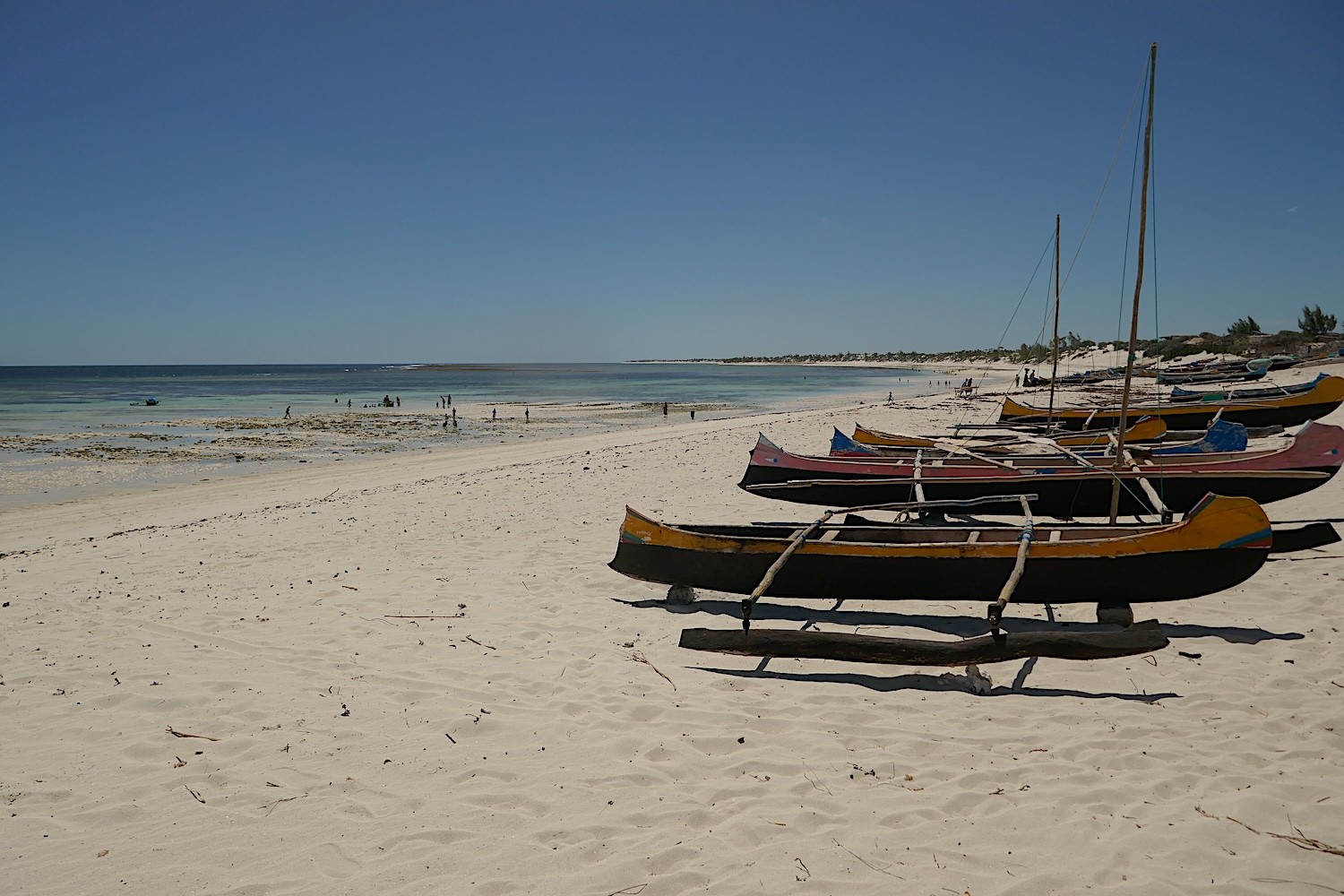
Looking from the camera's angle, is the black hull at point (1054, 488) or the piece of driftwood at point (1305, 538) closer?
the piece of driftwood at point (1305, 538)

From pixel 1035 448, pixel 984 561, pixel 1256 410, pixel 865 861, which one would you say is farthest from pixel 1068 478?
pixel 1256 410

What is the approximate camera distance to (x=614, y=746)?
420 centimetres

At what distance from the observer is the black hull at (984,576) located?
17.3 feet

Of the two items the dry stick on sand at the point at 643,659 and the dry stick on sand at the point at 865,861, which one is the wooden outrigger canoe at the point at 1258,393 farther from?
the dry stick on sand at the point at 865,861

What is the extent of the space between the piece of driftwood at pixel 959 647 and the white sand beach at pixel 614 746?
255 millimetres

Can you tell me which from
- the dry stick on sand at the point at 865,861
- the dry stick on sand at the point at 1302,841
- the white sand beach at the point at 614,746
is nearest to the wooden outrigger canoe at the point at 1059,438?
the white sand beach at the point at 614,746

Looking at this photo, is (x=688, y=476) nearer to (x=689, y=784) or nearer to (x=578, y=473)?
(x=578, y=473)

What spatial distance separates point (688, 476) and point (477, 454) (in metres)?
10.1

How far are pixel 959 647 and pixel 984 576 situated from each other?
0.97 meters

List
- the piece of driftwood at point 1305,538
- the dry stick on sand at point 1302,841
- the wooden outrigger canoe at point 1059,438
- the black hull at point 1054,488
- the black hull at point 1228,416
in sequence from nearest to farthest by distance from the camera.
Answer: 1. the dry stick on sand at point 1302,841
2. the piece of driftwood at point 1305,538
3. the black hull at point 1054,488
4. the wooden outrigger canoe at point 1059,438
5. the black hull at point 1228,416

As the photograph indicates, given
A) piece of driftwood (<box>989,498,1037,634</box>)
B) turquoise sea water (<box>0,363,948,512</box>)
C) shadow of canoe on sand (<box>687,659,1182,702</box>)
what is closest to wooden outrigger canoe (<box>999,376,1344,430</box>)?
piece of driftwood (<box>989,498,1037,634</box>)

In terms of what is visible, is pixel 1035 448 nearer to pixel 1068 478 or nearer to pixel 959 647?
pixel 1068 478

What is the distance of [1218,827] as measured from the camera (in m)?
3.22

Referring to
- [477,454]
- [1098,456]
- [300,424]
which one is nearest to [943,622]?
[1098,456]
